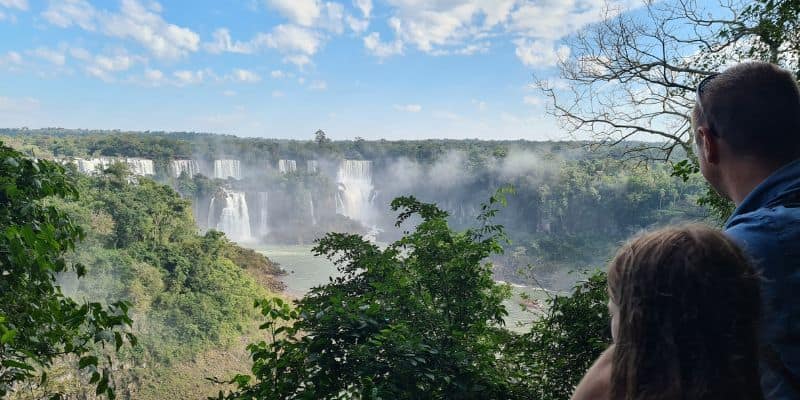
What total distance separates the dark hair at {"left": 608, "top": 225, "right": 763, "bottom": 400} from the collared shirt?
101 millimetres

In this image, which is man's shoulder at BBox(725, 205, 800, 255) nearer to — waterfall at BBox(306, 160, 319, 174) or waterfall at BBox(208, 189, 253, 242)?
waterfall at BBox(208, 189, 253, 242)

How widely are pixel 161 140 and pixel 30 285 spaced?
44348 millimetres

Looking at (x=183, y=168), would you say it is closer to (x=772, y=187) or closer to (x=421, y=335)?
(x=421, y=335)

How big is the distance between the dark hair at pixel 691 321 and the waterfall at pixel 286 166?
4079 cm

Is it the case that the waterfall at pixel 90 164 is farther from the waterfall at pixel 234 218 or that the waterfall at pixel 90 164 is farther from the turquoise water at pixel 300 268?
the turquoise water at pixel 300 268

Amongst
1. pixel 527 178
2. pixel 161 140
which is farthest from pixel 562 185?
pixel 161 140

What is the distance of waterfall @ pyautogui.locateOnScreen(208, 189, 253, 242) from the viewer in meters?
36.3

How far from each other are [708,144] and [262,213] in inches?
1568

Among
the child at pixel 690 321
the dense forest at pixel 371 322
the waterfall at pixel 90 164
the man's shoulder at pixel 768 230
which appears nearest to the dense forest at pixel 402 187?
the waterfall at pixel 90 164

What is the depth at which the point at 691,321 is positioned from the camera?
61 cm

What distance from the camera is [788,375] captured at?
721 mm

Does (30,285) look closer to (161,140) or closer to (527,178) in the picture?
(527,178)

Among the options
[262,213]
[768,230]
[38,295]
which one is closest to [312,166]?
→ [262,213]

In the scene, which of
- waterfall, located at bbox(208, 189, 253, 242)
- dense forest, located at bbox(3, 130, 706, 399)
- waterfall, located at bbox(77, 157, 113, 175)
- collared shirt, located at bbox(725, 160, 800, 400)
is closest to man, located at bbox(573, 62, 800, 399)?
collared shirt, located at bbox(725, 160, 800, 400)
